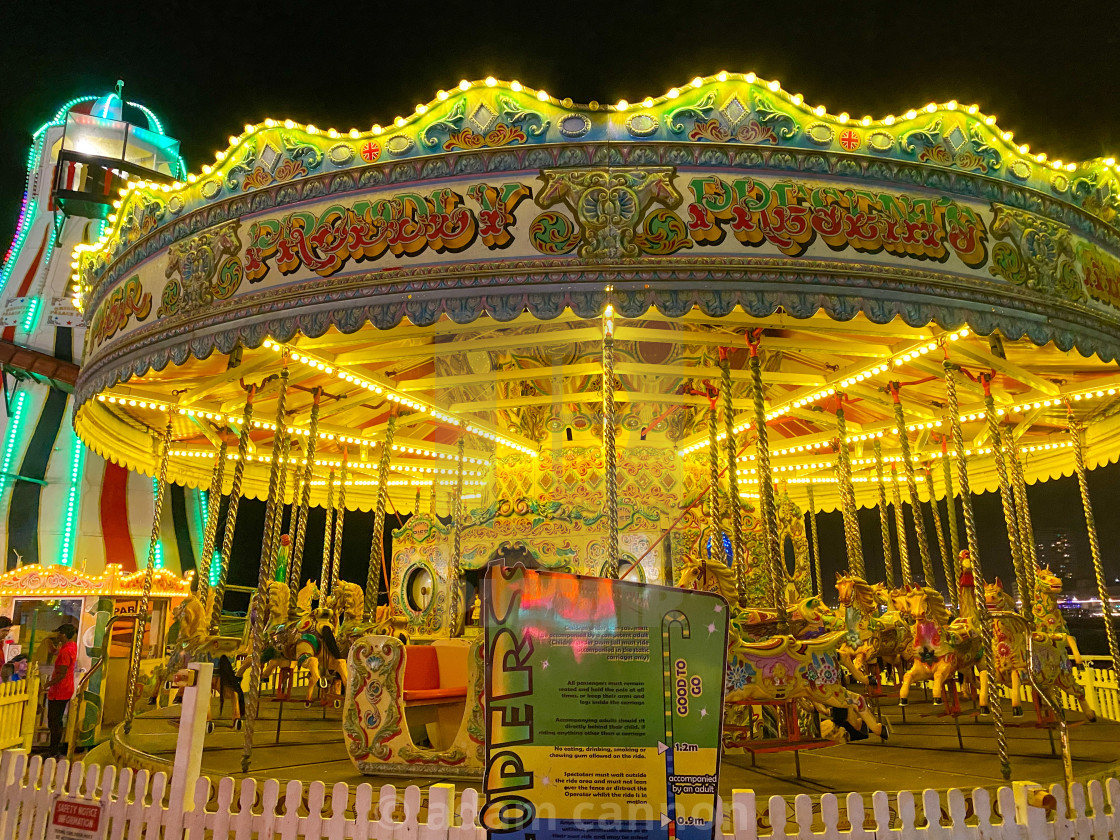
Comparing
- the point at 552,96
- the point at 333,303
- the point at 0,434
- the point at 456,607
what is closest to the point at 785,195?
the point at 552,96

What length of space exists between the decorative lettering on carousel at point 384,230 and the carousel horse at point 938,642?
5.23m

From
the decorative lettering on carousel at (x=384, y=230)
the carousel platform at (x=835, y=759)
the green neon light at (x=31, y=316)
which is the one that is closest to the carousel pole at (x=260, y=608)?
the carousel platform at (x=835, y=759)

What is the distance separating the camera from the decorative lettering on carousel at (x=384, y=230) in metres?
5.31

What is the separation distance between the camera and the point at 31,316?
18078 mm

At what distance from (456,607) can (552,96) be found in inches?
232

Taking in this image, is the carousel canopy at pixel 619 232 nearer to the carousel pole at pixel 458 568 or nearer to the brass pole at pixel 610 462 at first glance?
the brass pole at pixel 610 462

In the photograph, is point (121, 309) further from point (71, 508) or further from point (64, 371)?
point (64, 371)

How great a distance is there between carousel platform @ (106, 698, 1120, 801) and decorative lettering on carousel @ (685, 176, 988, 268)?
10.8ft

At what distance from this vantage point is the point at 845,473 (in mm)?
9086

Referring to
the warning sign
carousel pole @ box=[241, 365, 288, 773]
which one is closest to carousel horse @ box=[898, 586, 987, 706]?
carousel pole @ box=[241, 365, 288, 773]

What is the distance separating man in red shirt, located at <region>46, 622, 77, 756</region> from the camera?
28.8 feet

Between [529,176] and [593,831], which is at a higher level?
[529,176]

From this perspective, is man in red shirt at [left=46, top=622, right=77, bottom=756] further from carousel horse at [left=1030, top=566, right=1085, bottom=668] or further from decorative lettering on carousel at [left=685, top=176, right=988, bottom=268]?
carousel horse at [left=1030, top=566, right=1085, bottom=668]

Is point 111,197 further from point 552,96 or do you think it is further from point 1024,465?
point 1024,465
